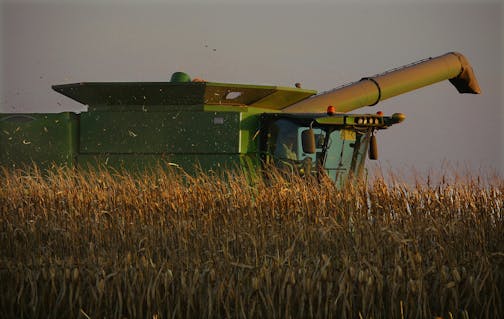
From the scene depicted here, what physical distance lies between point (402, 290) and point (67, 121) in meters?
6.07

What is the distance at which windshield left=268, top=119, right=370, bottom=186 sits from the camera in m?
9.49

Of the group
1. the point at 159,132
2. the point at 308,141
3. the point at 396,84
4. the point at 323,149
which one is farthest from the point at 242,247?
the point at 396,84

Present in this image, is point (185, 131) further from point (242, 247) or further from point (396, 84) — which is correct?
point (396, 84)

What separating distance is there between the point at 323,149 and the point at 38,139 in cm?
364

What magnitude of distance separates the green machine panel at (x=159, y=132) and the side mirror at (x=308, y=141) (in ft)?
3.24

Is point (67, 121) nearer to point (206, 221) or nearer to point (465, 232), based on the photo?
point (206, 221)

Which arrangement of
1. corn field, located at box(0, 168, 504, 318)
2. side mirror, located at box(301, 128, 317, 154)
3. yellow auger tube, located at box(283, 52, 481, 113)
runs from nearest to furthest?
1. corn field, located at box(0, 168, 504, 318)
2. side mirror, located at box(301, 128, 317, 154)
3. yellow auger tube, located at box(283, 52, 481, 113)

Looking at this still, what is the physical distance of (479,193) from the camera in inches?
350

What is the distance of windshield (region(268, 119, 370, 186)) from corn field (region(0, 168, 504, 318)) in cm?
29

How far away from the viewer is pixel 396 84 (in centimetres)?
1350

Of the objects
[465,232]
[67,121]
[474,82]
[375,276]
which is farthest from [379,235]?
[474,82]

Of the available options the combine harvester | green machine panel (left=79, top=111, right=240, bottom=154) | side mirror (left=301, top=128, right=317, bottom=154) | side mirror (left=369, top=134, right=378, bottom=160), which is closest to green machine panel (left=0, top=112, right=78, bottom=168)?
the combine harvester

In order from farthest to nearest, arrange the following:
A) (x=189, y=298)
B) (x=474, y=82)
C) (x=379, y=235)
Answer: (x=474, y=82), (x=379, y=235), (x=189, y=298)

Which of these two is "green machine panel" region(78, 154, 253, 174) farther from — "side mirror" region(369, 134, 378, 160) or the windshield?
"side mirror" region(369, 134, 378, 160)
